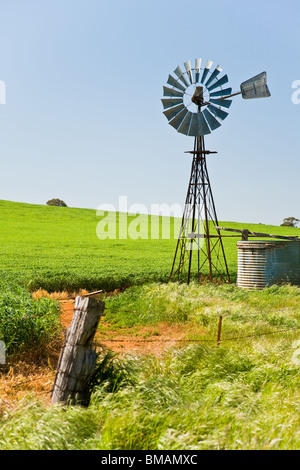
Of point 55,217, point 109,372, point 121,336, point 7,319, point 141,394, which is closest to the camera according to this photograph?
point 141,394

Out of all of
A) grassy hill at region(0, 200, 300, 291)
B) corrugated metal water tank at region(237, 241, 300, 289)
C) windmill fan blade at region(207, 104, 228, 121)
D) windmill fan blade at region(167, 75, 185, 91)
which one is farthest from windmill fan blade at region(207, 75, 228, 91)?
grassy hill at region(0, 200, 300, 291)

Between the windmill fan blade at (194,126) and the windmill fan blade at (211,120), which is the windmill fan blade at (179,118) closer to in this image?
the windmill fan blade at (194,126)

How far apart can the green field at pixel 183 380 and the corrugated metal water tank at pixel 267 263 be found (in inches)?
39.0

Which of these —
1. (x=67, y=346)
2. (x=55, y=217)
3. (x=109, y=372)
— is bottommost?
(x=109, y=372)

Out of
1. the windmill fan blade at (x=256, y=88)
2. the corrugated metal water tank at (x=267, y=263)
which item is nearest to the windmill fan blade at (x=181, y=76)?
the windmill fan blade at (x=256, y=88)

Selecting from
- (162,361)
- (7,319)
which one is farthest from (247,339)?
(7,319)

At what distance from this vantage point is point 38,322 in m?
8.34

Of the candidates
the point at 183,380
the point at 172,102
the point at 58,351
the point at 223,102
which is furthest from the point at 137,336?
the point at 223,102

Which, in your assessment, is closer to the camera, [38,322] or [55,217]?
[38,322]

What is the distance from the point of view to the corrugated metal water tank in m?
16.6

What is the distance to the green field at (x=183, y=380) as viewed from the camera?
4.10 m

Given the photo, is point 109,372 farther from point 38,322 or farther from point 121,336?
point 121,336

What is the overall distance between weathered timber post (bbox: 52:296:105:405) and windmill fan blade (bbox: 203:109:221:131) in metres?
13.1
